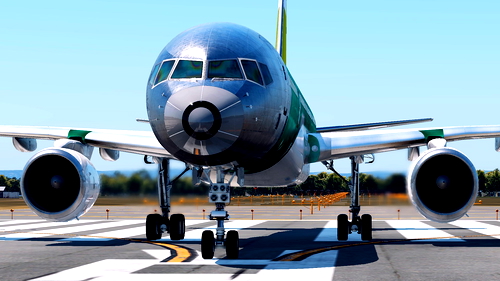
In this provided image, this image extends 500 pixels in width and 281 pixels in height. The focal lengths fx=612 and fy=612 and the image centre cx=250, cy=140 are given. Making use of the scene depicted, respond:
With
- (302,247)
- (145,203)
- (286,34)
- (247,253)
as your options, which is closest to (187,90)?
(247,253)

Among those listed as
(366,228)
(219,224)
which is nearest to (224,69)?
(219,224)

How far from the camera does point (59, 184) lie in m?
14.4

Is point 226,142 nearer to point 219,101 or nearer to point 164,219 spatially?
point 219,101

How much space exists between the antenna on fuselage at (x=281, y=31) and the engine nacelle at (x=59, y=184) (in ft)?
41.8

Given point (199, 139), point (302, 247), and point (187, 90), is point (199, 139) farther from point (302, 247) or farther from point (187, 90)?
point (302, 247)

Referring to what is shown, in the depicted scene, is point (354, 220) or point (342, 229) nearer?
point (342, 229)

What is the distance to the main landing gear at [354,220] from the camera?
725 inches

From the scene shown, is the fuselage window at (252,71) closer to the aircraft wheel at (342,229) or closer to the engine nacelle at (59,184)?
the engine nacelle at (59,184)

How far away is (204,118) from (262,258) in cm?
444

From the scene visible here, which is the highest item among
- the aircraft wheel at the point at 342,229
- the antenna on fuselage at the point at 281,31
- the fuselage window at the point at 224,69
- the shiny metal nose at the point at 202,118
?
the antenna on fuselage at the point at 281,31

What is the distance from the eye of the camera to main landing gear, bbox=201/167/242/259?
12.1m

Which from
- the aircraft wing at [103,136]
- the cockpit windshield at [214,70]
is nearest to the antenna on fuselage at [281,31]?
the aircraft wing at [103,136]

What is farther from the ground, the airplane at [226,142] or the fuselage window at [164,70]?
the fuselage window at [164,70]

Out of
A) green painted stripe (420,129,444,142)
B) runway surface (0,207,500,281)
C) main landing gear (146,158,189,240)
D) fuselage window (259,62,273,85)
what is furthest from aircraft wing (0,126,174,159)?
green painted stripe (420,129,444,142)
